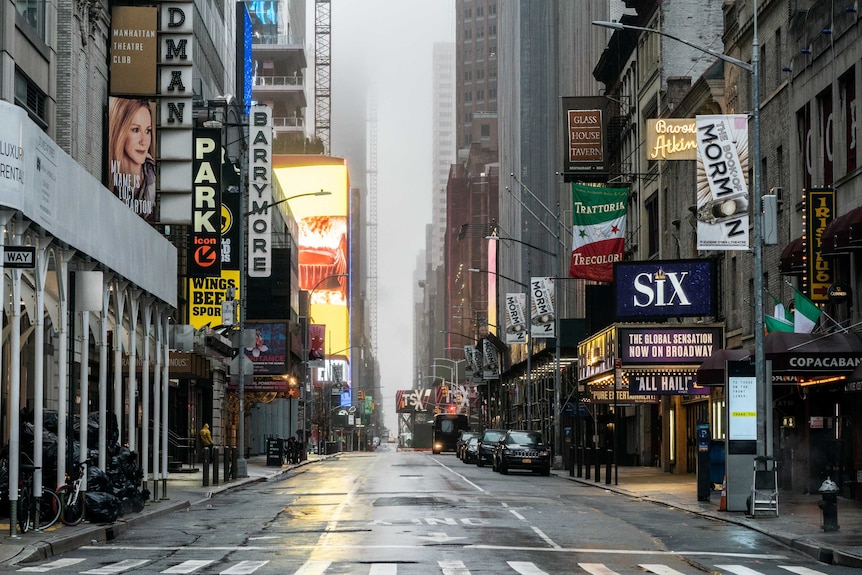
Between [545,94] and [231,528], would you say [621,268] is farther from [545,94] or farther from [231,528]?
[545,94]

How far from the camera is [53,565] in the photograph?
17.7 m

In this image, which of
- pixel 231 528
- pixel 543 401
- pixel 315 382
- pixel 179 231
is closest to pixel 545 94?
pixel 315 382

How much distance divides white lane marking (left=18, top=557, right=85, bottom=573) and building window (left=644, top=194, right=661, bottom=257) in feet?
140

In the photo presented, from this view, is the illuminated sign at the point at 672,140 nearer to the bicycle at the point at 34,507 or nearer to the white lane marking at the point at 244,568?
the bicycle at the point at 34,507

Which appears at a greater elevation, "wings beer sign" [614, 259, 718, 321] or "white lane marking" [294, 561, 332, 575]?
"wings beer sign" [614, 259, 718, 321]

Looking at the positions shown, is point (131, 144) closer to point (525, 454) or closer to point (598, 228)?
point (598, 228)

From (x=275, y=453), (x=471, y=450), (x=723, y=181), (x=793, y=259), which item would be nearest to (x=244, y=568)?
(x=723, y=181)

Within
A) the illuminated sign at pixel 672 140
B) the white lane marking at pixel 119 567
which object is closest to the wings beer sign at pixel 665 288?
the illuminated sign at pixel 672 140

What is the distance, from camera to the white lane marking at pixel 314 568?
16453mm

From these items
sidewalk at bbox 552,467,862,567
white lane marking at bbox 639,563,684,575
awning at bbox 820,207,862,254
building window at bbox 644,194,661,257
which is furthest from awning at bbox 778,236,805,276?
building window at bbox 644,194,661,257

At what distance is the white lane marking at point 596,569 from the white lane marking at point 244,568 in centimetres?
416

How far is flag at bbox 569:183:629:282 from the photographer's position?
164ft

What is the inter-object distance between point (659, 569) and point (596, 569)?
2.78 ft

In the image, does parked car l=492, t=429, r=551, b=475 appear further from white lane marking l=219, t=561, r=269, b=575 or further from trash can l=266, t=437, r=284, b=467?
white lane marking l=219, t=561, r=269, b=575
